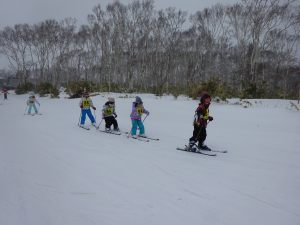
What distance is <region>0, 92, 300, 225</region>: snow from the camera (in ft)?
12.5

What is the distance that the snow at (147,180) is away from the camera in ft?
12.5

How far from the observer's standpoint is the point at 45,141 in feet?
28.3

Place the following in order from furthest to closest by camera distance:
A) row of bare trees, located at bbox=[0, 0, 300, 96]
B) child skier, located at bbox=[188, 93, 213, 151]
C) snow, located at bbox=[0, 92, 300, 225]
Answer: row of bare trees, located at bbox=[0, 0, 300, 96], child skier, located at bbox=[188, 93, 213, 151], snow, located at bbox=[0, 92, 300, 225]

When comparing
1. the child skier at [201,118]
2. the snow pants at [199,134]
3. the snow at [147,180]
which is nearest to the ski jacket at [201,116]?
the child skier at [201,118]

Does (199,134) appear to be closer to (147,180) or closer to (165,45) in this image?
(147,180)

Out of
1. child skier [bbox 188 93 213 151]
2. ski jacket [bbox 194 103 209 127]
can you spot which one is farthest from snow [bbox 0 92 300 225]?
ski jacket [bbox 194 103 209 127]

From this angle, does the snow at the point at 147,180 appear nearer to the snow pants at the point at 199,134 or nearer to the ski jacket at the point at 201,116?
the snow pants at the point at 199,134

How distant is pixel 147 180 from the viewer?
5156mm

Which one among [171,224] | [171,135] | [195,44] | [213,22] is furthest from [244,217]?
[195,44]

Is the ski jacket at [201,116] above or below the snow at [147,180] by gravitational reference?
above

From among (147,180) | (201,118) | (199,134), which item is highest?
(201,118)

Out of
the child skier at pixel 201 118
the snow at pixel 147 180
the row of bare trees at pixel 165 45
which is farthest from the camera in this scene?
the row of bare trees at pixel 165 45

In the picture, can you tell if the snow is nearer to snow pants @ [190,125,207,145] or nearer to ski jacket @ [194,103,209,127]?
snow pants @ [190,125,207,145]

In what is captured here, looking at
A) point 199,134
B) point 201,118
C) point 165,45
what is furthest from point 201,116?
point 165,45
